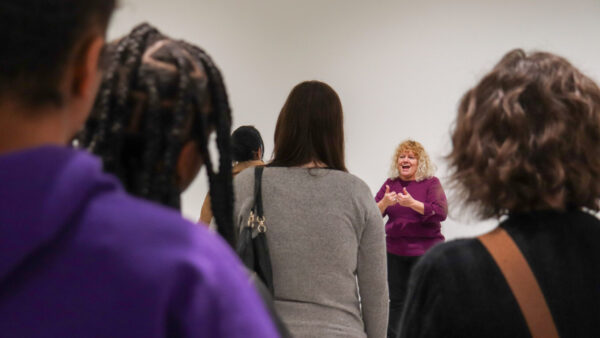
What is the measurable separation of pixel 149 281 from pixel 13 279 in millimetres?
101

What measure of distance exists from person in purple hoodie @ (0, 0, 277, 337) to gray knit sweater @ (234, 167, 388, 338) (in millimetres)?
1273

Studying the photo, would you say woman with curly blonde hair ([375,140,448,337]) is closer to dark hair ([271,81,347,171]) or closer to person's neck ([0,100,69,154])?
dark hair ([271,81,347,171])

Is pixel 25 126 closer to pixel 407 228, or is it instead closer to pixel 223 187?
pixel 223 187

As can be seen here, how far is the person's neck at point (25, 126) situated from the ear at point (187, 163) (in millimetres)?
263

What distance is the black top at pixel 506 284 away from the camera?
952mm

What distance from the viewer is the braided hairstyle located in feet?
2.41

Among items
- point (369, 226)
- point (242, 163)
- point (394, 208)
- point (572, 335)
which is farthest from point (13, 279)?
point (394, 208)

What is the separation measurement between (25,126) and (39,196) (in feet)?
0.24

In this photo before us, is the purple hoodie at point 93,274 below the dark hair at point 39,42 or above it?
below

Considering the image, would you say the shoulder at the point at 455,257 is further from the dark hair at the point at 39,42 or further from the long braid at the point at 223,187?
the dark hair at the point at 39,42

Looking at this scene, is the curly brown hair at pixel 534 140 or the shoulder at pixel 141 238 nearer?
the shoulder at pixel 141 238

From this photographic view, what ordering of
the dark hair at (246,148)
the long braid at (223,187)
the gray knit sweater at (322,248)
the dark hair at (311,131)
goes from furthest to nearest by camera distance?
the dark hair at (246,148) < the dark hair at (311,131) < the gray knit sweater at (322,248) < the long braid at (223,187)

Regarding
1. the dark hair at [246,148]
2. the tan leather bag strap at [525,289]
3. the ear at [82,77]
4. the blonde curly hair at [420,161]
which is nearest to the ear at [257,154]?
the dark hair at [246,148]

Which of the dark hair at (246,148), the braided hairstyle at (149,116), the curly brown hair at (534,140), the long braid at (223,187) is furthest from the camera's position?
the dark hair at (246,148)
